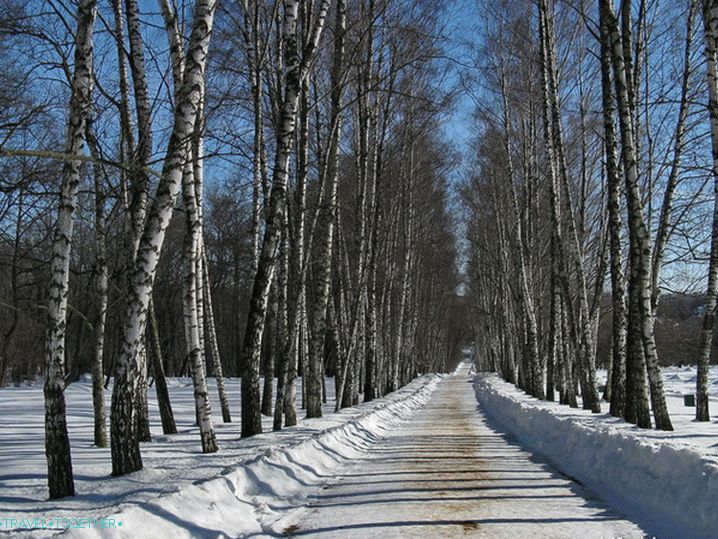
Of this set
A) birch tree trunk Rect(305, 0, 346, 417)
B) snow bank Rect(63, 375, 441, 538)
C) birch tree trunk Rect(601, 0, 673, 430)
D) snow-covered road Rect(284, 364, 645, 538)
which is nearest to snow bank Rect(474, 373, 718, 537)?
snow-covered road Rect(284, 364, 645, 538)

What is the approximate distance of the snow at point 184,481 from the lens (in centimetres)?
540

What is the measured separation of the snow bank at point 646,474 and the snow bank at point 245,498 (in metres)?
3.38

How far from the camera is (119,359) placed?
287 inches

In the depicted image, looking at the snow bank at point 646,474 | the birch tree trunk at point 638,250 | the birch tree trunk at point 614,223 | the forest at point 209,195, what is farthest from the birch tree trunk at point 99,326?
the birch tree trunk at point 614,223

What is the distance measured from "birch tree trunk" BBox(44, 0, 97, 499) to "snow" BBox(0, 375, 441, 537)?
0.35 m

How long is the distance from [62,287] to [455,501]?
15.2 ft

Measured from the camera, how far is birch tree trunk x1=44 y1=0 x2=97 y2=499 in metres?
6.62

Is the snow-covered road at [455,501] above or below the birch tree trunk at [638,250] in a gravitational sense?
below

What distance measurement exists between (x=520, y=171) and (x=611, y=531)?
2629 cm

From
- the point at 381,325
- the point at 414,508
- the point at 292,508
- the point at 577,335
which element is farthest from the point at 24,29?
the point at 381,325

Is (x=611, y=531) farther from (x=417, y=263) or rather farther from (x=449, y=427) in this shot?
(x=417, y=263)

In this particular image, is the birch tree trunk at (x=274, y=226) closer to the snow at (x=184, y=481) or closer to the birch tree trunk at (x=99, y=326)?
the snow at (x=184, y=481)

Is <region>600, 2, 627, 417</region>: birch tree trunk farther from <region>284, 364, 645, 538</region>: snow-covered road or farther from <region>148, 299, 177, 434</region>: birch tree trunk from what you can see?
<region>148, 299, 177, 434</region>: birch tree trunk

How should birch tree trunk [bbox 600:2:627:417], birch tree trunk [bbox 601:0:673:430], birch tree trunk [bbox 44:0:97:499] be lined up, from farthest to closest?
birch tree trunk [bbox 600:2:627:417], birch tree trunk [bbox 601:0:673:430], birch tree trunk [bbox 44:0:97:499]
